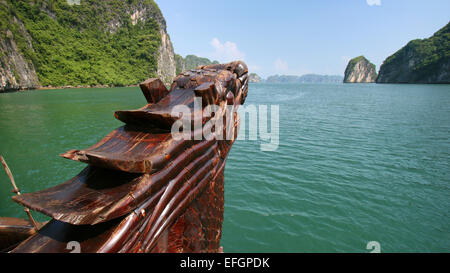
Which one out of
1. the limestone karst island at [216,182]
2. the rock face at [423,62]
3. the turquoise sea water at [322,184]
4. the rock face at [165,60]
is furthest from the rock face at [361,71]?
the turquoise sea water at [322,184]

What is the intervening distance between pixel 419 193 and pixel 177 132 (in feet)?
37.5

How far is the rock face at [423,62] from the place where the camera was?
99244 mm

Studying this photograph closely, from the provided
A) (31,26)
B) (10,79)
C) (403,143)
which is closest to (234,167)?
(403,143)

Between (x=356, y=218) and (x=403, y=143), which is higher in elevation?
(x=403, y=143)

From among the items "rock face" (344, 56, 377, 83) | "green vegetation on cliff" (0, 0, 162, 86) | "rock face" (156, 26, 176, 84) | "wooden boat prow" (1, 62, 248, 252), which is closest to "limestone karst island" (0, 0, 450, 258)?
"wooden boat prow" (1, 62, 248, 252)

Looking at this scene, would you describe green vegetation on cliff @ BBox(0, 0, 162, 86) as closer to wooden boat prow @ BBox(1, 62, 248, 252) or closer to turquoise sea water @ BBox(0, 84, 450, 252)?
turquoise sea water @ BBox(0, 84, 450, 252)

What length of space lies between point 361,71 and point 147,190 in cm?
22847

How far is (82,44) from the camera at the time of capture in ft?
294

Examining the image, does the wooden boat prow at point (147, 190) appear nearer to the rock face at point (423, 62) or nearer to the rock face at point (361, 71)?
the rock face at point (423, 62)

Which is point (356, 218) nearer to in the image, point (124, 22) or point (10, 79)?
point (10, 79)

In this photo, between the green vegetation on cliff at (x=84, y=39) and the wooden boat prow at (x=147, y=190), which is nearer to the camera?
the wooden boat prow at (x=147, y=190)

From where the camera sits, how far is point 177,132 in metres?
1.55

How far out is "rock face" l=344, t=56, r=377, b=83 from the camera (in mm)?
190125

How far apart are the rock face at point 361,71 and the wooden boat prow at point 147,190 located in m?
224
